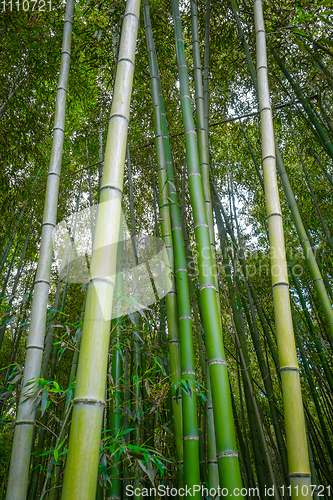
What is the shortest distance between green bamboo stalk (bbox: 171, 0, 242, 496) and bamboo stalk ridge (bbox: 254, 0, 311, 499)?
0.66ft

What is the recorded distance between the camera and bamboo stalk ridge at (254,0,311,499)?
3.90 ft

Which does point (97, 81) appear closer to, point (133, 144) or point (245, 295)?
point (133, 144)

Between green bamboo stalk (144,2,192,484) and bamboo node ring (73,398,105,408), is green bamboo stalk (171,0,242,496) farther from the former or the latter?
bamboo node ring (73,398,105,408)

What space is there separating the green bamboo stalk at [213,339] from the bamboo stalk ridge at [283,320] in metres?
0.20

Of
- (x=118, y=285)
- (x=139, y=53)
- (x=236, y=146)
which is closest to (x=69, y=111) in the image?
(x=139, y=53)

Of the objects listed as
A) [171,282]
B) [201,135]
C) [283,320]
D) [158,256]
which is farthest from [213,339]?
[158,256]

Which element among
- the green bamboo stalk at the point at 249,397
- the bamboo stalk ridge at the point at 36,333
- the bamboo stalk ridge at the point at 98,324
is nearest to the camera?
the bamboo stalk ridge at the point at 98,324

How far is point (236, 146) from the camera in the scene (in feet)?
16.4

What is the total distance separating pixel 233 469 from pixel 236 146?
4.45 metres

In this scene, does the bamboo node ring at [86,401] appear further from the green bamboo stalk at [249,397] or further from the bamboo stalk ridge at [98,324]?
the green bamboo stalk at [249,397]

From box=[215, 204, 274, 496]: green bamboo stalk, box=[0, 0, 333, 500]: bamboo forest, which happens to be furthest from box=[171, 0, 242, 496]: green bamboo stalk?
box=[215, 204, 274, 496]: green bamboo stalk

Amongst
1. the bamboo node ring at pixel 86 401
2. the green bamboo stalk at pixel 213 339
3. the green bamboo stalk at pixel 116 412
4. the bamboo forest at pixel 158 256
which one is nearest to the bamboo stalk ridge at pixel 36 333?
the bamboo forest at pixel 158 256

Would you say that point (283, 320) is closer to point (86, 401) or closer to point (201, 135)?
point (86, 401)

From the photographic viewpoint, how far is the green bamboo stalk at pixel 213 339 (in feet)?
3.99
